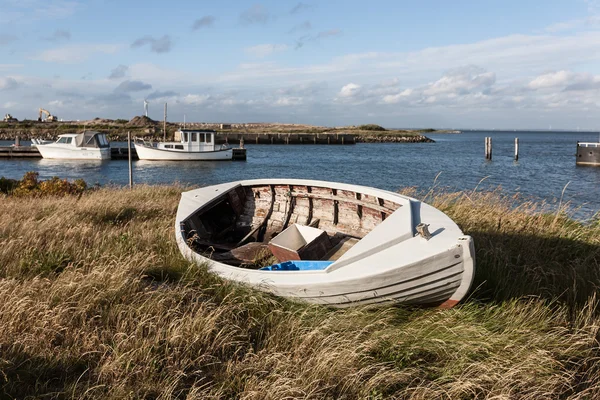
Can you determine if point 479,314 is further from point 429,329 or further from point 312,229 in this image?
point 312,229

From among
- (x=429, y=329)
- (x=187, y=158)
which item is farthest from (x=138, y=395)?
(x=187, y=158)

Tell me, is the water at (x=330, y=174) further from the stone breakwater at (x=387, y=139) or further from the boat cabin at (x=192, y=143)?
the stone breakwater at (x=387, y=139)

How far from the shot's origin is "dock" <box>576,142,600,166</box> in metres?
39.1

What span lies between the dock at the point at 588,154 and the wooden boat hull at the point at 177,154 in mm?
32184

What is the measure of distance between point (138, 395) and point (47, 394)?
615 mm

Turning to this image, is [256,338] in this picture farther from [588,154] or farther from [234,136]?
[234,136]

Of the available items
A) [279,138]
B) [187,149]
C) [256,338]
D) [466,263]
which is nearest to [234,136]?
[279,138]

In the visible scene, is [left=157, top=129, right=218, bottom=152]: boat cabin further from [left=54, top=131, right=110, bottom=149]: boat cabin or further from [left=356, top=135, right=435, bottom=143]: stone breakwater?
[left=356, top=135, right=435, bottom=143]: stone breakwater

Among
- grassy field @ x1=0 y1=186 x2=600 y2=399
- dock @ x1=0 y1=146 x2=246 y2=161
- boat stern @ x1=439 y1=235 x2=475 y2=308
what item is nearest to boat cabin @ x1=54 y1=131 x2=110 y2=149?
dock @ x1=0 y1=146 x2=246 y2=161

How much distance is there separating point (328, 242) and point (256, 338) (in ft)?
8.63

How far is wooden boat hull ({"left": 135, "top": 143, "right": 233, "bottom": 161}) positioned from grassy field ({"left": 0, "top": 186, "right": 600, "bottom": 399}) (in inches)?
1372

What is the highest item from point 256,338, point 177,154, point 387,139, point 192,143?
point 387,139

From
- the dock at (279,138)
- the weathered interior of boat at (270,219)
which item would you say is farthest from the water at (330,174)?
the dock at (279,138)

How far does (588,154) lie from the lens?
39.6 meters
